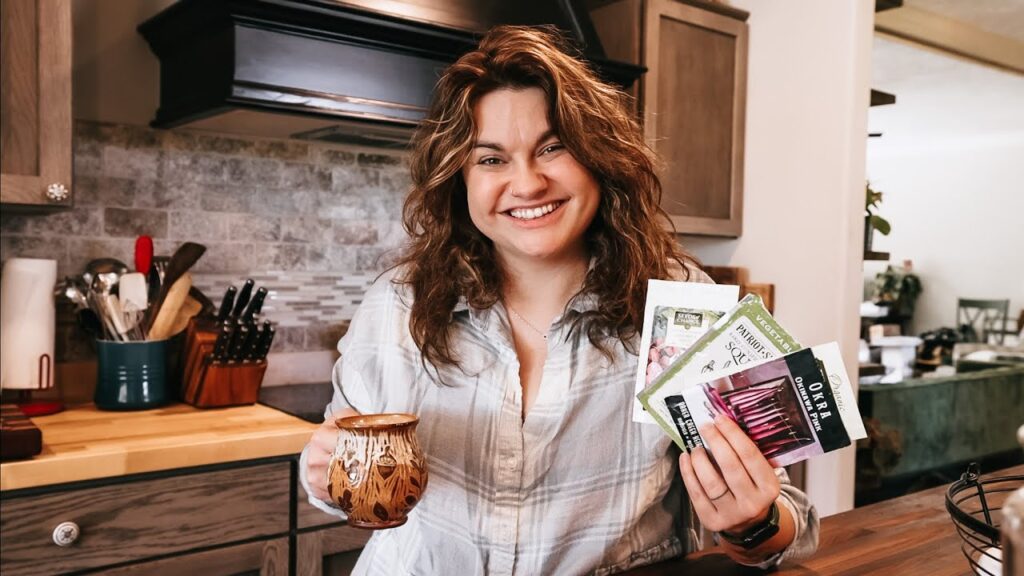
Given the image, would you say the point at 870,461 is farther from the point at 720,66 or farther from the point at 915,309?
the point at 915,309

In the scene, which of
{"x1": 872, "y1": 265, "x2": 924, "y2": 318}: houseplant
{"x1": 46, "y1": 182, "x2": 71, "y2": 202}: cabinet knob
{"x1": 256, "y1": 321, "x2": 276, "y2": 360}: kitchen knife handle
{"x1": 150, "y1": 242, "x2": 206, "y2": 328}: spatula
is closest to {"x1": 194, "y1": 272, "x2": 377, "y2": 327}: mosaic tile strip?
{"x1": 150, "y1": 242, "x2": 206, "y2": 328}: spatula

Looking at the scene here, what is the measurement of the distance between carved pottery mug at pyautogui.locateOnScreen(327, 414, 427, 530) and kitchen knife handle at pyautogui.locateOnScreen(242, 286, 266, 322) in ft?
4.25

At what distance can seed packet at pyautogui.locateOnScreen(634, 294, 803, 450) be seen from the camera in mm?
1034

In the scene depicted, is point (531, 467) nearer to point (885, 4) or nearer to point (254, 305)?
point (254, 305)

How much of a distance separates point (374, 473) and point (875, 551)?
28.9 inches

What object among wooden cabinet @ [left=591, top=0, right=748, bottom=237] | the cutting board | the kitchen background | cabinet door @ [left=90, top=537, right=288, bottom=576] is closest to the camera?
the cutting board

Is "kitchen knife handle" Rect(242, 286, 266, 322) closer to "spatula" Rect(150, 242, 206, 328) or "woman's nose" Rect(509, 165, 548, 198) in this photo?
"spatula" Rect(150, 242, 206, 328)

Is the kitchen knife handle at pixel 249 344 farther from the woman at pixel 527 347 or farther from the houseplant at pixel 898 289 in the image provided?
the houseplant at pixel 898 289

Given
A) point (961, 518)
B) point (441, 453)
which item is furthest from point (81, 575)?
point (961, 518)

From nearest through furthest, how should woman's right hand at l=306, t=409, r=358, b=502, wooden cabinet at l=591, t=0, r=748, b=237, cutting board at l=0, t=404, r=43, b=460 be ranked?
woman's right hand at l=306, t=409, r=358, b=502 → cutting board at l=0, t=404, r=43, b=460 → wooden cabinet at l=591, t=0, r=748, b=237

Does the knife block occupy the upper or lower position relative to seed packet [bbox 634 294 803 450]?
lower

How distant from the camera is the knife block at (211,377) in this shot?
2209 mm

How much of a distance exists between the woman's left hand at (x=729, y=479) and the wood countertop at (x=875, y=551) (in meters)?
0.12

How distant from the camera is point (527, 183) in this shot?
1291 mm
